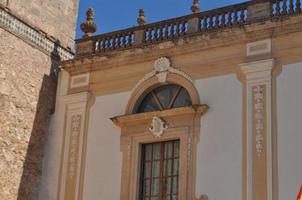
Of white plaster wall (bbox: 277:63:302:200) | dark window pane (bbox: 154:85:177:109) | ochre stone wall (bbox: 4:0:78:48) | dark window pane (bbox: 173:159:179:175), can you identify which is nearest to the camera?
white plaster wall (bbox: 277:63:302:200)

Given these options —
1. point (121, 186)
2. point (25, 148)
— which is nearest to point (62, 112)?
point (25, 148)

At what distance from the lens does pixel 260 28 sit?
1350cm

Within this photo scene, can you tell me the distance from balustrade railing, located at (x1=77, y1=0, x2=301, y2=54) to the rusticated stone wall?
0.94 metres

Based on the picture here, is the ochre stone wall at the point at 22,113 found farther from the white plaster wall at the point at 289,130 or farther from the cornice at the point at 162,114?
the white plaster wall at the point at 289,130

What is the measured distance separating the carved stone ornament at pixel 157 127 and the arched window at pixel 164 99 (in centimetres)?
36

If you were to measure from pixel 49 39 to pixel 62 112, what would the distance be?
5.60 feet

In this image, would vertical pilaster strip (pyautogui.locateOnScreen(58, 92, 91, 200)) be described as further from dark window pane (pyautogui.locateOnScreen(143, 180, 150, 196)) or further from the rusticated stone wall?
dark window pane (pyautogui.locateOnScreen(143, 180, 150, 196))

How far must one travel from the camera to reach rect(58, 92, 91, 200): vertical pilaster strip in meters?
14.6

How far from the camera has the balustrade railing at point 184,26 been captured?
1375cm

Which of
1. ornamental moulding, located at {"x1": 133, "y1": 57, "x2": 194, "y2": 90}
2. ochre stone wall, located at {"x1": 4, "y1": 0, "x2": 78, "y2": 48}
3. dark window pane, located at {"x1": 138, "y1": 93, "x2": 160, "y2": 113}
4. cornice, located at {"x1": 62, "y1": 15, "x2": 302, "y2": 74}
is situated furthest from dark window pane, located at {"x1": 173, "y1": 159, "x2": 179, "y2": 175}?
ochre stone wall, located at {"x1": 4, "y1": 0, "x2": 78, "y2": 48}

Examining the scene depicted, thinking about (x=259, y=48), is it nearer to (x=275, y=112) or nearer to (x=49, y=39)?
(x=275, y=112)

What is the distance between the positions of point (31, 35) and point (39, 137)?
2.21 m

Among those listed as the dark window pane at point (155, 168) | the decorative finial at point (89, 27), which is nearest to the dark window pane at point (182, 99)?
the dark window pane at point (155, 168)

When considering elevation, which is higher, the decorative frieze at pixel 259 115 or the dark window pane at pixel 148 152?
the decorative frieze at pixel 259 115
